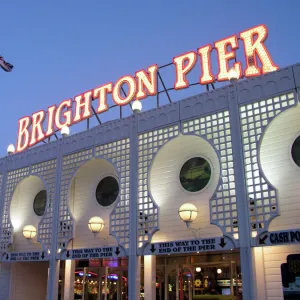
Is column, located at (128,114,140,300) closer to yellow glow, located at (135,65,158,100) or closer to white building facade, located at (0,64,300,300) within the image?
white building facade, located at (0,64,300,300)

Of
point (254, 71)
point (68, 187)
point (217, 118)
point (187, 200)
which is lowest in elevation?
point (187, 200)

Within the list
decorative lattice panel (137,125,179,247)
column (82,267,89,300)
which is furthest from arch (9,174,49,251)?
decorative lattice panel (137,125,179,247)

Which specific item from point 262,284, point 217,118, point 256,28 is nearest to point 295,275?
point 262,284

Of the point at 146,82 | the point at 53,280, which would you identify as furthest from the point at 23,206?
the point at 146,82

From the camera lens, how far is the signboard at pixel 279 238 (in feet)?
40.9

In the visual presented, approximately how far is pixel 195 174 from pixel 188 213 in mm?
2127

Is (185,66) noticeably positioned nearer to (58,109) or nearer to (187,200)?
(187,200)

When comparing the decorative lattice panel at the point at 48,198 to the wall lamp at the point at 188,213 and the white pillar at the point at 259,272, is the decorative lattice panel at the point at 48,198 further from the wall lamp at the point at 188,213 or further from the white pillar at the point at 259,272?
the white pillar at the point at 259,272

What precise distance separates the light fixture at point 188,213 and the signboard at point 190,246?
0.77 m

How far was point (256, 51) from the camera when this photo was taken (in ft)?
55.5

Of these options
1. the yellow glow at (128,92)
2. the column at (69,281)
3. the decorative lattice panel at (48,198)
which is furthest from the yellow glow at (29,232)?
the yellow glow at (128,92)

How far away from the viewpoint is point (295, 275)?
25.4 feet

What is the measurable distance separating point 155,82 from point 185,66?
1580 mm

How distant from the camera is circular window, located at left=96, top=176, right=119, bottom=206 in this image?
734 inches
